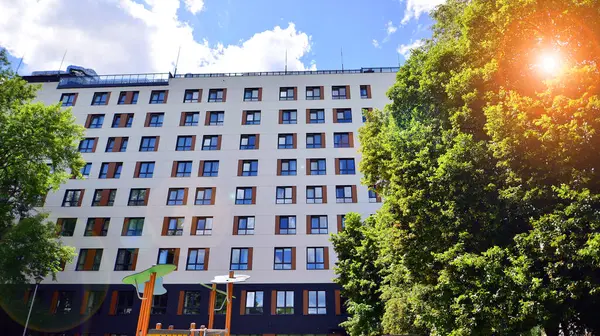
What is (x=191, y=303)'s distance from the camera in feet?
104

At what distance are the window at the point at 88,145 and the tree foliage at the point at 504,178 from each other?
33985mm

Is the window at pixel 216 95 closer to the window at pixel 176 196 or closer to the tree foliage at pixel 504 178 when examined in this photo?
the window at pixel 176 196

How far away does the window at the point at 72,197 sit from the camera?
35.8 metres

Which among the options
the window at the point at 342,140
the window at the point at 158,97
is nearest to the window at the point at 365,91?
the window at the point at 342,140

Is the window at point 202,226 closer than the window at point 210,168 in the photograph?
Answer: Yes

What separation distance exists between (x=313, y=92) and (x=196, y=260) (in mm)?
21606

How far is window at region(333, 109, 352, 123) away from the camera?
125 ft

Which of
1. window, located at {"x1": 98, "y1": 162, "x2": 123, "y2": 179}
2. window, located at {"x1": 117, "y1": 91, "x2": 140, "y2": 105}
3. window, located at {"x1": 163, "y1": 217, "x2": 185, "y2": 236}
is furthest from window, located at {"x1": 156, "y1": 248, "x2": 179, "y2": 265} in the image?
window, located at {"x1": 117, "y1": 91, "x2": 140, "y2": 105}

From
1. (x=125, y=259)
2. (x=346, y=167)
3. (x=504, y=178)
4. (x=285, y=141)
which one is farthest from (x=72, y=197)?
(x=504, y=178)

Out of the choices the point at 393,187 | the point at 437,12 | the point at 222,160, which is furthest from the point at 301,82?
the point at 393,187

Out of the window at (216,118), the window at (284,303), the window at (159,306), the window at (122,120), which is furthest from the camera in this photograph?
the window at (122,120)

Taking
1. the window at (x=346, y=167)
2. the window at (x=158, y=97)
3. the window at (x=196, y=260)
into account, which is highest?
the window at (x=158, y=97)

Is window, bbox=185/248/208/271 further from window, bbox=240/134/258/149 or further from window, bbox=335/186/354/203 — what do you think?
window, bbox=335/186/354/203

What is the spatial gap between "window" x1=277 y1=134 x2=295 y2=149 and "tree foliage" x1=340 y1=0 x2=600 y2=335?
21.5 meters
